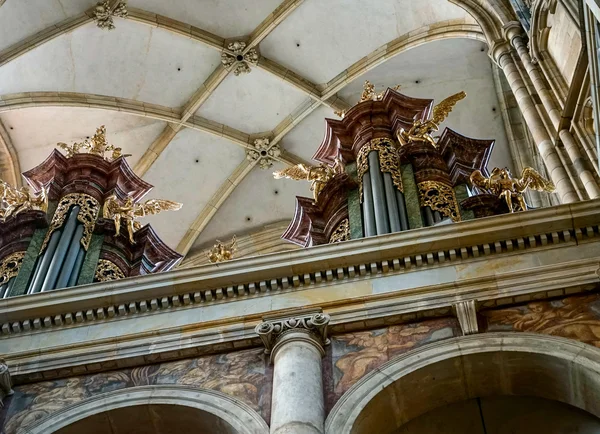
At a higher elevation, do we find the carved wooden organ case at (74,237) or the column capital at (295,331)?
the carved wooden organ case at (74,237)

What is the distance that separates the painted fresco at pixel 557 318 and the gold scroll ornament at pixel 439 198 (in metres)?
3.28

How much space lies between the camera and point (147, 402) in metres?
8.30

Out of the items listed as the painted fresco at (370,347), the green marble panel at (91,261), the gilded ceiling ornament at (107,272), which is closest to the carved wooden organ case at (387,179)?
the gilded ceiling ornament at (107,272)

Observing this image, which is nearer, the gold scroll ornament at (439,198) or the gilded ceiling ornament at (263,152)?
the gold scroll ornament at (439,198)

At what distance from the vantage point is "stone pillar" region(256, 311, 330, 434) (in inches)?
293

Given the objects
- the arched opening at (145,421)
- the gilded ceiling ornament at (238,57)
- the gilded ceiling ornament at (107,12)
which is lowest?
the arched opening at (145,421)

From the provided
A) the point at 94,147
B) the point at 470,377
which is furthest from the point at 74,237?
the point at 470,377

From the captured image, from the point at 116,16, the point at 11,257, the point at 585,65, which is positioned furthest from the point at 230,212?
the point at 585,65

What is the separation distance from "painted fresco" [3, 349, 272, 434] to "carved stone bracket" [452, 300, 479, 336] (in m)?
1.67

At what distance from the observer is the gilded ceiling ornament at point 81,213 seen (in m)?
13.4

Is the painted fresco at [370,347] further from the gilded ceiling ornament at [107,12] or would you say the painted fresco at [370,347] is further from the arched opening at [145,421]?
the gilded ceiling ornament at [107,12]

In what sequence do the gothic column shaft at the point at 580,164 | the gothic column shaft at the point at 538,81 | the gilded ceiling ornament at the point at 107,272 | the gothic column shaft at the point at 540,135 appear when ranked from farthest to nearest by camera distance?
the gothic column shaft at the point at 538,81
the gilded ceiling ornament at the point at 107,272
the gothic column shaft at the point at 540,135
the gothic column shaft at the point at 580,164

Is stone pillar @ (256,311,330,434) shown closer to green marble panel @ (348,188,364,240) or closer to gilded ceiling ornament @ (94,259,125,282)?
green marble panel @ (348,188,364,240)

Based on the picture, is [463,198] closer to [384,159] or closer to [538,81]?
[384,159]
